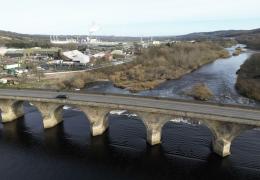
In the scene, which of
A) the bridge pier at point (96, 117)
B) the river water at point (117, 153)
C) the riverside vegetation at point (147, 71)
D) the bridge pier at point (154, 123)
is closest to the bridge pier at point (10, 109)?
the river water at point (117, 153)

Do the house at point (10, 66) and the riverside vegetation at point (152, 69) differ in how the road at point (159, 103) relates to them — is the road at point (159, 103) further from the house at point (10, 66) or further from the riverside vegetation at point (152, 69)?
the house at point (10, 66)

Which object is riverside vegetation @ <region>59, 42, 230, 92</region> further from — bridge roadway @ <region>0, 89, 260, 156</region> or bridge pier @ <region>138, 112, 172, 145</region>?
bridge pier @ <region>138, 112, 172, 145</region>

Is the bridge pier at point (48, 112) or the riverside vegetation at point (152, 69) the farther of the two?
the riverside vegetation at point (152, 69)

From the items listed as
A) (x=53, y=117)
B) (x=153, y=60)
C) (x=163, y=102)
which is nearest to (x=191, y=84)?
(x=153, y=60)

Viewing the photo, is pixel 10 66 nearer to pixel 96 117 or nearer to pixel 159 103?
pixel 96 117

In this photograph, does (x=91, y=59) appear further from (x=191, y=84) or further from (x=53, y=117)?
(x=53, y=117)
